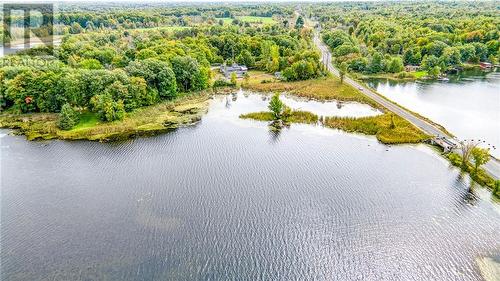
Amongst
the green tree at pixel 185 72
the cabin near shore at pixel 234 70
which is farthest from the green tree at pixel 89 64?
the cabin near shore at pixel 234 70

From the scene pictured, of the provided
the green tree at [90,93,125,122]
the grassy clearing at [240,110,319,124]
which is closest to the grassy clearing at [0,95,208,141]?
the green tree at [90,93,125,122]

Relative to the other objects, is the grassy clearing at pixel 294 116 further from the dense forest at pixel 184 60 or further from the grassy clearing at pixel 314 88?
the dense forest at pixel 184 60

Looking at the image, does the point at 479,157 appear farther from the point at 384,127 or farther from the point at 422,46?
the point at 422,46

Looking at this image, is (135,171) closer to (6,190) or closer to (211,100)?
(6,190)

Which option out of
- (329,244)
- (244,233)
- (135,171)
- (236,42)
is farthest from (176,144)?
(236,42)

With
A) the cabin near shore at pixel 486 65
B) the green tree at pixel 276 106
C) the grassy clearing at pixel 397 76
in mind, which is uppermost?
the cabin near shore at pixel 486 65
